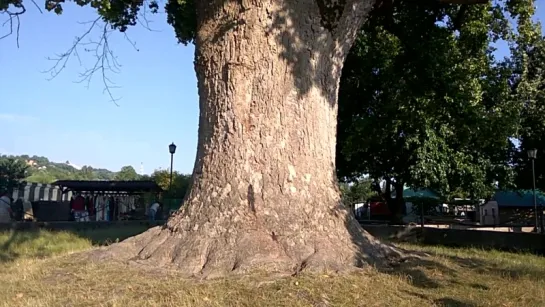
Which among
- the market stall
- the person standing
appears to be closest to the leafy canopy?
the market stall

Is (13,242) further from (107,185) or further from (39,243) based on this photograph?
A: (107,185)

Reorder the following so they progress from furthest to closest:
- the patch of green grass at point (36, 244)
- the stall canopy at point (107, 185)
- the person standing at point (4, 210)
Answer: the stall canopy at point (107, 185), the person standing at point (4, 210), the patch of green grass at point (36, 244)

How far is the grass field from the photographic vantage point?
5.55 m

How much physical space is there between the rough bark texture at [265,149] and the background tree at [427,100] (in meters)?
6.81

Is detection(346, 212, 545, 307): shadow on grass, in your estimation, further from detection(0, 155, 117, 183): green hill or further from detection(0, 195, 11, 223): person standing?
detection(0, 155, 117, 183): green hill

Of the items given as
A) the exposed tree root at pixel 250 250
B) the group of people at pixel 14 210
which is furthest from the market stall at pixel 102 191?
the exposed tree root at pixel 250 250

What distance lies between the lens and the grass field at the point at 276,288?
5.55 metres

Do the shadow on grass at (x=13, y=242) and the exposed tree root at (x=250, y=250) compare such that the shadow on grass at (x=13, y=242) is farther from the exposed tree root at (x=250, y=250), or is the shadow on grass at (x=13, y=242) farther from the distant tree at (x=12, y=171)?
the distant tree at (x=12, y=171)

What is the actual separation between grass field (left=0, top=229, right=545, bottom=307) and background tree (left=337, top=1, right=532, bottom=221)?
8.97 m

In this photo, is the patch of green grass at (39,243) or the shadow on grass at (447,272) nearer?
the shadow on grass at (447,272)

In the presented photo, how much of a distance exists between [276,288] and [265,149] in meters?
2.24

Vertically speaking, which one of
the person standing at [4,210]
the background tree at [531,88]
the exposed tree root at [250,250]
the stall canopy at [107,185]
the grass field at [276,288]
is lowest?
the grass field at [276,288]

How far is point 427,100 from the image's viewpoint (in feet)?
57.0

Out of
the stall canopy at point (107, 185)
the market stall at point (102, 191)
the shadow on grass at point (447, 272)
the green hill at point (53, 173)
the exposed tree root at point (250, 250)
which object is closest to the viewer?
the shadow on grass at point (447, 272)
